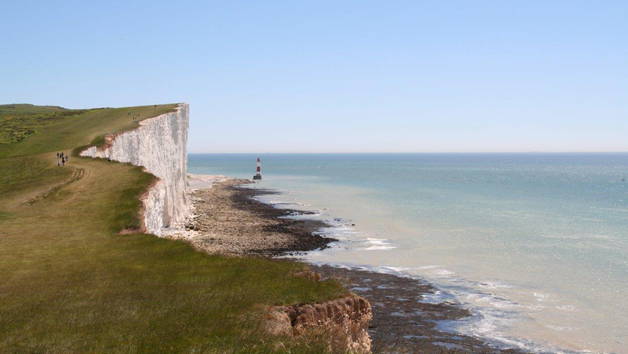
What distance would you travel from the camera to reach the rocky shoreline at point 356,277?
69.4ft

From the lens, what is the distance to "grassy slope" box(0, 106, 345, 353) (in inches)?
398

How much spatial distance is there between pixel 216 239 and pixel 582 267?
2584cm

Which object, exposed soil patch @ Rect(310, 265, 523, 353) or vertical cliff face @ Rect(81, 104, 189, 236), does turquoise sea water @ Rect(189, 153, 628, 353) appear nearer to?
exposed soil patch @ Rect(310, 265, 523, 353)

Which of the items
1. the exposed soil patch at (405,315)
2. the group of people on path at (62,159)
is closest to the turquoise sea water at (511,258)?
the exposed soil patch at (405,315)

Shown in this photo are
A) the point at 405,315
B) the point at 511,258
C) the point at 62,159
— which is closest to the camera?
the point at 405,315

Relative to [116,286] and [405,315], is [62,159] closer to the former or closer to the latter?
[405,315]

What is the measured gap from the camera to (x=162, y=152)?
5266 centimetres

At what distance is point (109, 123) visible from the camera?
58.0 metres

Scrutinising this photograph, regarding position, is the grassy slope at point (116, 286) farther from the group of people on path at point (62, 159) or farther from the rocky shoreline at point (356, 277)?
the group of people on path at point (62, 159)

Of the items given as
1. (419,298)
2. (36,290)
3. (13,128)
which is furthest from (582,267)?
(13,128)

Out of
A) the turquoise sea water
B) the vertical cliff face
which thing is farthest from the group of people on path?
the turquoise sea water

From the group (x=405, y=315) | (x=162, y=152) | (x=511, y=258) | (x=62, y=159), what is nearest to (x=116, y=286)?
(x=405, y=315)

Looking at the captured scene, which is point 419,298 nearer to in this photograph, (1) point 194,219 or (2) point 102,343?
(2) point 102,343

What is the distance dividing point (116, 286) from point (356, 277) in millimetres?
18773
